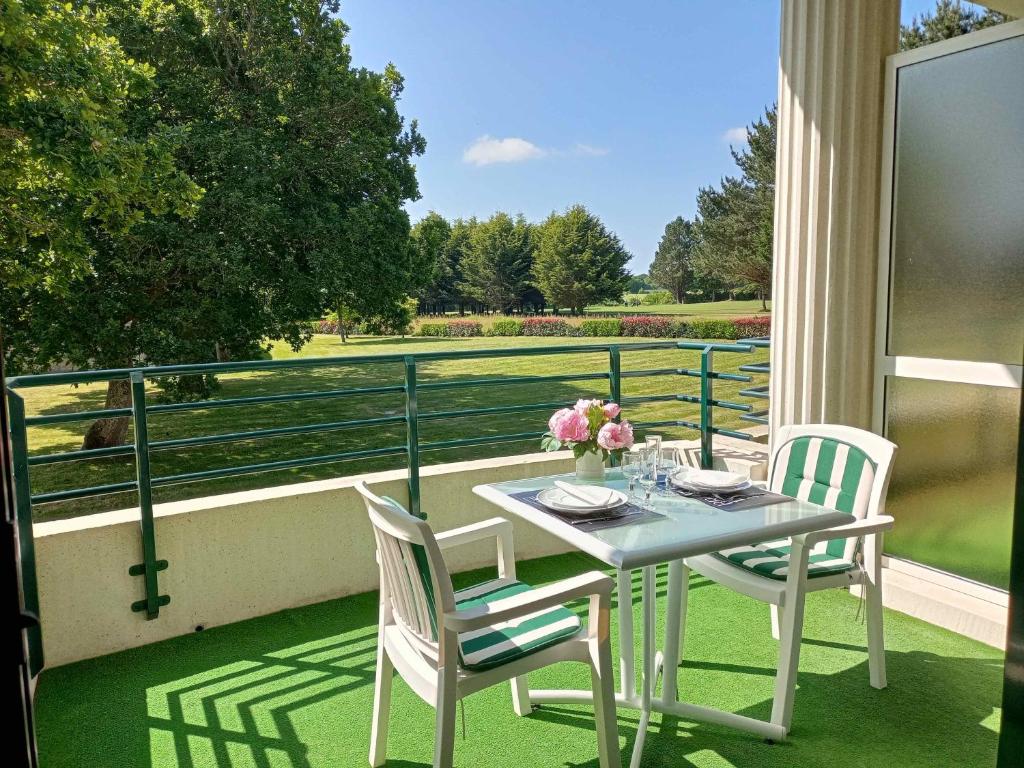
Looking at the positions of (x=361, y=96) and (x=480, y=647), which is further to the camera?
(x=361, y=96)

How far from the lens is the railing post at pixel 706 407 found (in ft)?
12.9

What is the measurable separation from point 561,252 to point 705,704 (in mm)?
29978

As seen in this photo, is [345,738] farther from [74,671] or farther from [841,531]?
[841,531]

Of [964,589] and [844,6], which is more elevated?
[844,6]

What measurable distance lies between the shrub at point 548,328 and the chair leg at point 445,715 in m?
26.4

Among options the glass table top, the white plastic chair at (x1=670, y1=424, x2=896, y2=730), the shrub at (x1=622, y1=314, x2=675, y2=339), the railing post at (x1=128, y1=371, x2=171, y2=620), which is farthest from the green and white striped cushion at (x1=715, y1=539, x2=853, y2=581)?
the shrub at (x1=622, y1=314, x2=675, y2=339)

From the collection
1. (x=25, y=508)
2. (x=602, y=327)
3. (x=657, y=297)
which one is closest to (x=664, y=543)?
(x=25, y=508)

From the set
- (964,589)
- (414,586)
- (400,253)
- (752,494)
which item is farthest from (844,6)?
(400,253)

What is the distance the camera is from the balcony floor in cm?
214

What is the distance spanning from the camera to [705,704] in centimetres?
239

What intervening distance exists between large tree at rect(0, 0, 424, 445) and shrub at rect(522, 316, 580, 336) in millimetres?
16418

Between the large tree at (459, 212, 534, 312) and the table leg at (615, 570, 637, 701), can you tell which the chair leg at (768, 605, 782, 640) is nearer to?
the table leg at (615, 570, 637, 701)

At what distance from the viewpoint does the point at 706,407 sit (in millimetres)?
4039

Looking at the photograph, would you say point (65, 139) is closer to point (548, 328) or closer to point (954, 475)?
point (954, 475)
